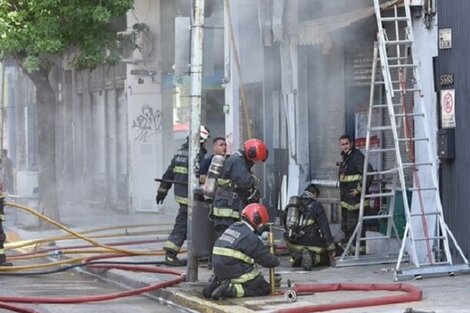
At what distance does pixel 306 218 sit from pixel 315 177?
3236 mm

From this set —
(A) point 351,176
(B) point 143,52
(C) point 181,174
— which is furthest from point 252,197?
(B) point 143,52

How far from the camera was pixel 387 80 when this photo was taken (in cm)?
1184

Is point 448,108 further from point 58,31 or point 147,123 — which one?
point 147,123

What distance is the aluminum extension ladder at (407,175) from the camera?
459 inches

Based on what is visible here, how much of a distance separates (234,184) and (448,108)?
2605mm

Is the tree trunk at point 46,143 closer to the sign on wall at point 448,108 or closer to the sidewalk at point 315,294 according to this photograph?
the sidewalk at point 315,294

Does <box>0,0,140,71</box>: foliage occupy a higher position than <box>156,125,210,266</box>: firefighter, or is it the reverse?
<box>0,0,140,71</box>: foliage

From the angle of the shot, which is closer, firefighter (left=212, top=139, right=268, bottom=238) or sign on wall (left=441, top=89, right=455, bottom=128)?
firefighter (left=212, top=139, right=268, bottom=238)

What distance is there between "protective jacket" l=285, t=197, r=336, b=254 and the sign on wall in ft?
6.10

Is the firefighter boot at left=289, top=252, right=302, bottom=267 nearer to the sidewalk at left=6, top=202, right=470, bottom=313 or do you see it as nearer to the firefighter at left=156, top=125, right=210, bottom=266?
the sidewalk at left=6, top=202, right=470, bottom=313

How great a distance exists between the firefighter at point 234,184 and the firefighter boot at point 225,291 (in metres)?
1.28

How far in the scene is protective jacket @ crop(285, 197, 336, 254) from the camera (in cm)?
1294

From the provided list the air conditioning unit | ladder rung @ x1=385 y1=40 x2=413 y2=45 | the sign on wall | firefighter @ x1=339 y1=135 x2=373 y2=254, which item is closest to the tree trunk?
the air conditioning unit

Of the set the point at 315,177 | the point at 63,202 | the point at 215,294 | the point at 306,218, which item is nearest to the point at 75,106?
the point at 63,202
